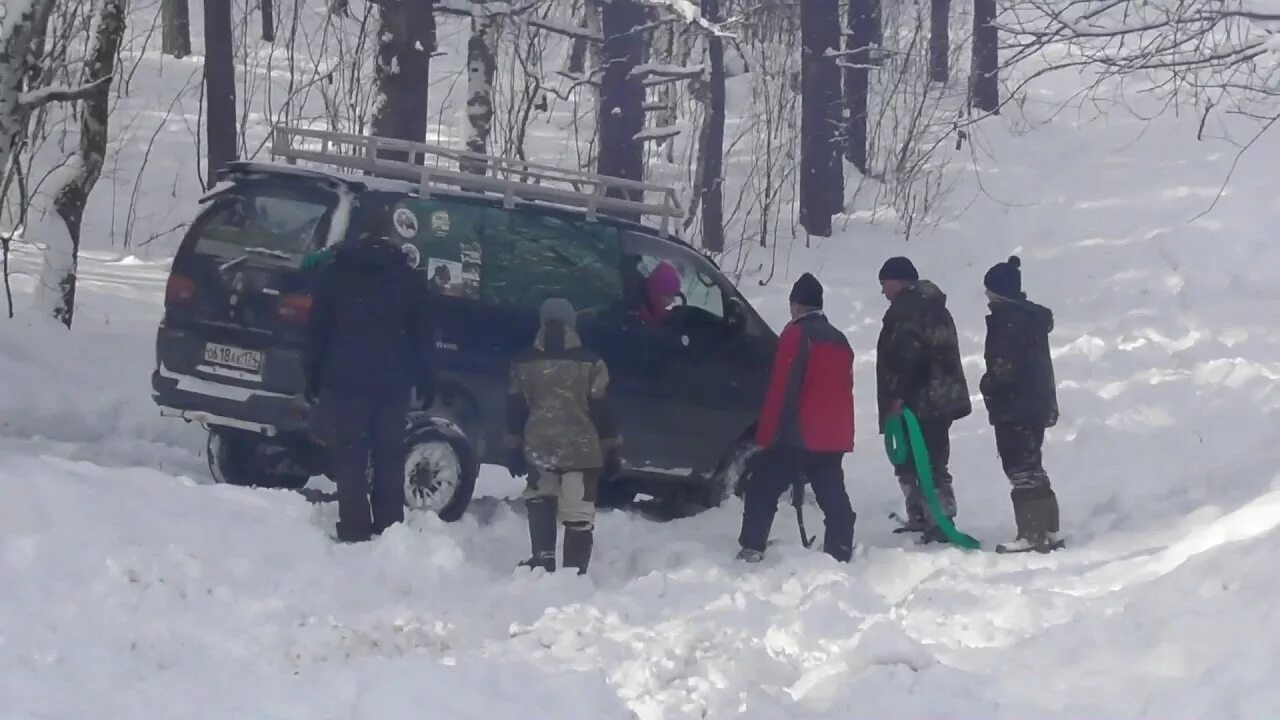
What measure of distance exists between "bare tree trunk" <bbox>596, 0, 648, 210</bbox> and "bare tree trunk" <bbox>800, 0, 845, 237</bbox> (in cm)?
306

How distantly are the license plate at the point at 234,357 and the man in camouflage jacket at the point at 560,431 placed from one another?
160 centimetres

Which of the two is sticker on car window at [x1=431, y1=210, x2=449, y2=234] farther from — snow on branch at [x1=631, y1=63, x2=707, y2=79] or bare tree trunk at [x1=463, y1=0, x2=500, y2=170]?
snow on branch at [x1=631, y1=63, x2=707, y2=79]

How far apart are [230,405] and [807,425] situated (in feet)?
10.9

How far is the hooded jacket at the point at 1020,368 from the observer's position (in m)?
8.70

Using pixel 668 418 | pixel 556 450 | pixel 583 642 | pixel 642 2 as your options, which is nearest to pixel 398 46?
pixel 642 2

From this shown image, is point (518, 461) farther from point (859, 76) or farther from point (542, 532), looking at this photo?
point (859, 76)

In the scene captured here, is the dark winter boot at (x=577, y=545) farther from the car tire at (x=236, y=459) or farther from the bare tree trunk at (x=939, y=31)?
the bare tree trunk at (x=939, y=31)

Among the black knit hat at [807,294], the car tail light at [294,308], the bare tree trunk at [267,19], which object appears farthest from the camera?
the bare tree trunk at [267,19]

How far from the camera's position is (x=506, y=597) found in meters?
7.05

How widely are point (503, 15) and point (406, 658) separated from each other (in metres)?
9.58

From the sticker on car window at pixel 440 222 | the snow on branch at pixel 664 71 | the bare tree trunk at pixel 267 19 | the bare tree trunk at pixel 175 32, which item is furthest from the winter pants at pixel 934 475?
the bare tree trunk at pixel 175 32

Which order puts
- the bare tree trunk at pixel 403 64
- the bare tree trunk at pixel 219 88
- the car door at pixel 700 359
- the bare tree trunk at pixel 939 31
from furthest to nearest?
1. the bare tree trunk at pixel 939 31
2. the bare tree trunk at pixel 219 88
3. the bare tree trunk at pixel 403 64
4. the car door at pixel 700 359

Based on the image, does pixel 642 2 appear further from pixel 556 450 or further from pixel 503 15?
pixel 556 450

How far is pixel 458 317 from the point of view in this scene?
28.2 ft
